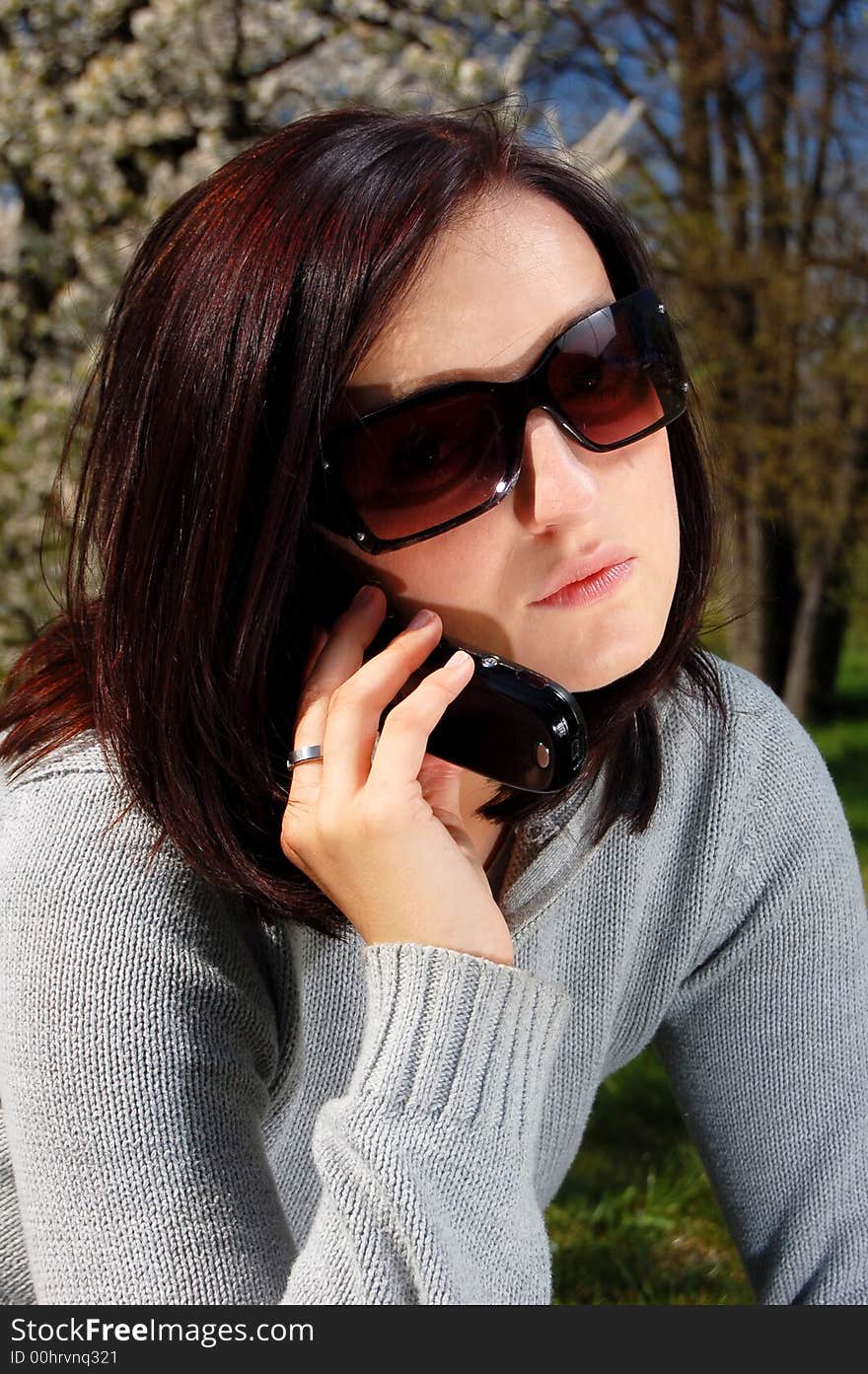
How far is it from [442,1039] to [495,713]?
1.30 ft

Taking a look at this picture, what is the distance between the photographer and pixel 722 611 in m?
2.32

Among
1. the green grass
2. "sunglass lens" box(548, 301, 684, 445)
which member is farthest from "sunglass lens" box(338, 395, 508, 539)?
the green grass

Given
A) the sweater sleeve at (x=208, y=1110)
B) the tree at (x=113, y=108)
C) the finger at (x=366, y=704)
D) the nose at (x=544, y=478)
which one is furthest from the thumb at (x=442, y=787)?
the tree at (x=113, y=108)

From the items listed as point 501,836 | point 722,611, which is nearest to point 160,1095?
point 501,836

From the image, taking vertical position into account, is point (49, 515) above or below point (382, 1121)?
above

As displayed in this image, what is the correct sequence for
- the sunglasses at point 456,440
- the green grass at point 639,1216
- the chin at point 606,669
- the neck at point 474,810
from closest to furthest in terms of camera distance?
the sunglasses at point 456,440 < the chin at point 606,669 < the neck at point 474,810 < the green grass at point 639,1216

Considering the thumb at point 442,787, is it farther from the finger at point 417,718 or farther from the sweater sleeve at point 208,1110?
the sweater sleeve at point 208,1110

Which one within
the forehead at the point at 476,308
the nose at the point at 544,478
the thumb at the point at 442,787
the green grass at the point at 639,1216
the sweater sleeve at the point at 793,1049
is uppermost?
the forehead at the point at 476,308

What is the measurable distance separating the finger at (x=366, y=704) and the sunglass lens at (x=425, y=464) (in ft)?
0.44

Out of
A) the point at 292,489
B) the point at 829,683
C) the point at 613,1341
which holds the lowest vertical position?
the point at 829,683

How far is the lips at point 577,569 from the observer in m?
1.62

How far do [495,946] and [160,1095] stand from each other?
43cm

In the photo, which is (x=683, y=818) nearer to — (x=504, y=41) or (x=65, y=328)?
(x=65, y=328)

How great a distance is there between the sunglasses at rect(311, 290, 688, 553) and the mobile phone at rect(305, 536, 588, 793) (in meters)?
0.11
